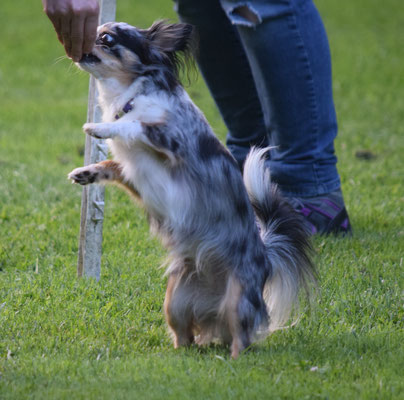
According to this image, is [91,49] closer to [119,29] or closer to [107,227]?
[119,29]

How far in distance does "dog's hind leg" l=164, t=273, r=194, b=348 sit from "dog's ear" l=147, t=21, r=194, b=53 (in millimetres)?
A: 1091

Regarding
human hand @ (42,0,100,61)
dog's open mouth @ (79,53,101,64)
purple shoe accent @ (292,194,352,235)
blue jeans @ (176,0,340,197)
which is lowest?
purple shoe accent @ (292,194,352,235)

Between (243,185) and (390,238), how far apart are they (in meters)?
1.85

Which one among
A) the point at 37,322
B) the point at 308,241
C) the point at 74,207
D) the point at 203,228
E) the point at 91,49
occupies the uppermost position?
the point at 91,49

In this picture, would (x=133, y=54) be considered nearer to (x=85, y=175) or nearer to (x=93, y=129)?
(x=93, y=129)

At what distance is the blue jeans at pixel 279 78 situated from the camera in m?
4.29

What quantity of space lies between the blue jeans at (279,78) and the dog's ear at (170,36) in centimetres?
97

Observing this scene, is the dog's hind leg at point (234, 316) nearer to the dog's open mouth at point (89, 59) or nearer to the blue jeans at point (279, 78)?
the dog's open mouth at point (89, 59)

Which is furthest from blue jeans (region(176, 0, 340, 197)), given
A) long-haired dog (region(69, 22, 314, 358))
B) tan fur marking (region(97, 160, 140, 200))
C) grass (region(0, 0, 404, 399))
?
tan fur marking (region(97, 160, 140, 200))

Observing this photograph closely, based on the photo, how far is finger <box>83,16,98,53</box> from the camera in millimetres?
3135

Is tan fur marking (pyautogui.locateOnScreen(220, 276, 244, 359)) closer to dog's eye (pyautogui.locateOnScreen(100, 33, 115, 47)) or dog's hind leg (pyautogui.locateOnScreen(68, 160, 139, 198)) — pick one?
dog's hind leg (pyautogui.locateOnScreen(68, 160, 139, 198))

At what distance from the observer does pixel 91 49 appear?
3.16 meters

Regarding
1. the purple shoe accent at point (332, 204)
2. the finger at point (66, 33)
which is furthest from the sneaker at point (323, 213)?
the finger at point (66, 33)

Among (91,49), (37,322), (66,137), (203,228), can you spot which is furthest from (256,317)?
→ (66,137)
